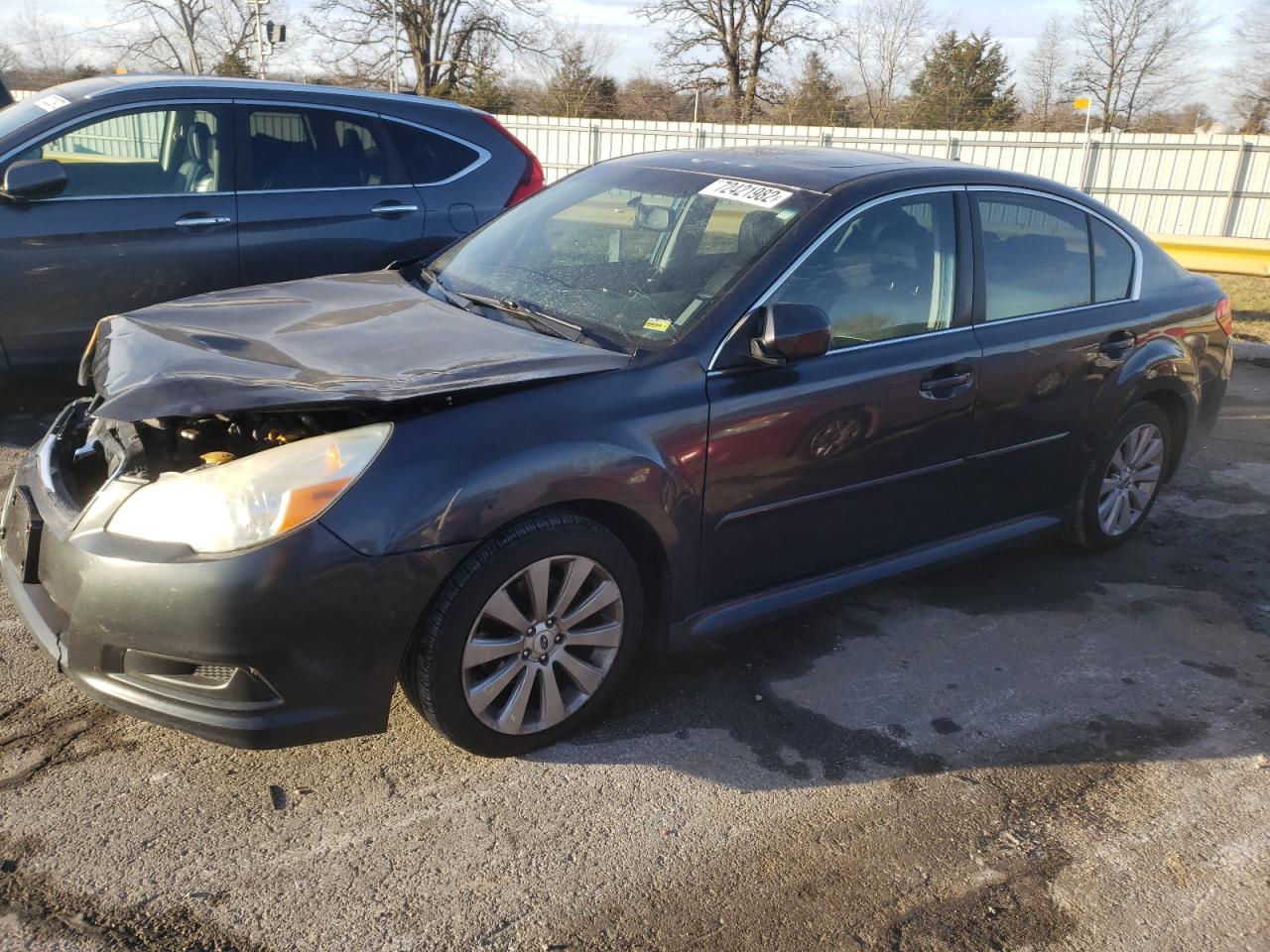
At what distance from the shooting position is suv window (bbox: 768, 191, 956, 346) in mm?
3447

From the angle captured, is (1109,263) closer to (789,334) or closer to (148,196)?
(789,334)

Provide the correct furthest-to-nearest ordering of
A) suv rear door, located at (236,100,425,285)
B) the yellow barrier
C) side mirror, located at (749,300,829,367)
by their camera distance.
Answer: the yellow barrier, suv rear door, located at (236,100,425,285), side mirror, located at (749,300,829,367)

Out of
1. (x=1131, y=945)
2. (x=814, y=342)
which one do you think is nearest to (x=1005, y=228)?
(x=814, y=342)

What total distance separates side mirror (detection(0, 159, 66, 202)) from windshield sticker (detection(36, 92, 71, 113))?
329 millimetres

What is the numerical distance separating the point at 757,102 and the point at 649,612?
4157cm

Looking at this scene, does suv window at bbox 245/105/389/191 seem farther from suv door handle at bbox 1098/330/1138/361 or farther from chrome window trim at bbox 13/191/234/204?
suv door handle at bbox 1098/330/1138/361

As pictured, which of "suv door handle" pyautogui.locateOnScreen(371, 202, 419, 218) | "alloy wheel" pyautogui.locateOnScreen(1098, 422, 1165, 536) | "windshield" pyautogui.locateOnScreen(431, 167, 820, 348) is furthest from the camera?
"suv door handle" pyautogui.locateOnScreen(371, 202, 419, 218)

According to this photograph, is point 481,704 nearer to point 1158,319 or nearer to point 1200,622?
point 1200,622

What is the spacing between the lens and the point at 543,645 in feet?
9.57

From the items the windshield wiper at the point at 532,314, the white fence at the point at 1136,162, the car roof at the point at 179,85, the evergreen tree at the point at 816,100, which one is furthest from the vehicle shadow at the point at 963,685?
the evergreen tree at the point at 816,100

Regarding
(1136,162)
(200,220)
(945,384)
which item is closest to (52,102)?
(200,220)

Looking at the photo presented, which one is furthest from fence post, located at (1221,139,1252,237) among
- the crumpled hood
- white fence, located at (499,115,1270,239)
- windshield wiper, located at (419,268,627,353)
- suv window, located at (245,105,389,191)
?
the crumpled hood

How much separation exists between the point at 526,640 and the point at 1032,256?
101 inches

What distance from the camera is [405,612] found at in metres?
2.60
